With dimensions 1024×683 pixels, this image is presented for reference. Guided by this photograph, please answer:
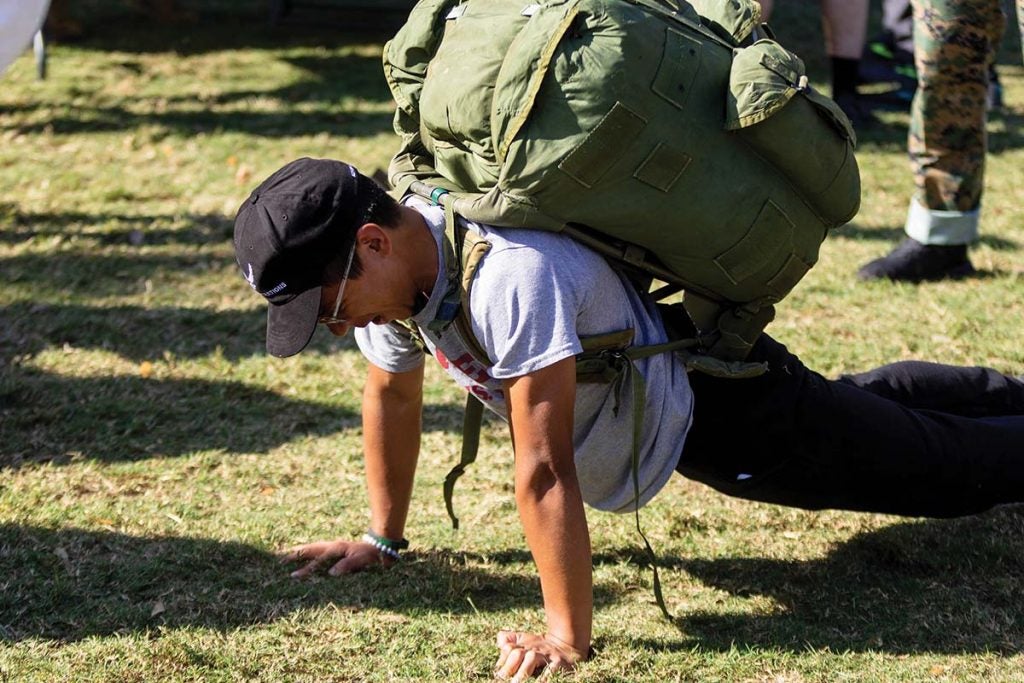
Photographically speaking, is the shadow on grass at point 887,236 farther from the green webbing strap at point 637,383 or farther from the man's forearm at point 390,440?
the green webbing strap at point 637,383

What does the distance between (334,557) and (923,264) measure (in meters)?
2.90

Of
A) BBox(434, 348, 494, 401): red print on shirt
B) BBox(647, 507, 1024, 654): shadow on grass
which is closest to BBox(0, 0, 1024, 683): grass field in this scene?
BBox(647, 507, 1024, 654): shadow on grass

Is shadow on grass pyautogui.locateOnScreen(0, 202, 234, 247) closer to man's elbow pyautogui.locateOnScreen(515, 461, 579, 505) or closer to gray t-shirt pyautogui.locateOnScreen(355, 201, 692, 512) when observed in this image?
gray t-shirt pyautogui.locateOnScreen(355, 201, 692, 512)

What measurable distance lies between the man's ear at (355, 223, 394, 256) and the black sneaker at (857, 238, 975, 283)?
3173 mm

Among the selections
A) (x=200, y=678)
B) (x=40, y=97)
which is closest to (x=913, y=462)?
(x=200, y=678)

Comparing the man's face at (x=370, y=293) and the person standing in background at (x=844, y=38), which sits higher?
the man's face at (x=370, y=293)

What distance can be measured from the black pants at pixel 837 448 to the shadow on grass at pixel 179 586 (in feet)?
2.09

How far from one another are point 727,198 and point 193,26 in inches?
354

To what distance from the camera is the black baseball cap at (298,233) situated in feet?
7.86

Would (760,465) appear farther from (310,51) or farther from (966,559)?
(310,51)

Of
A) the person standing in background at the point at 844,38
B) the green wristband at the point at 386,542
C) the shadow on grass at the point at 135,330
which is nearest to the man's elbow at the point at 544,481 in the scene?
the green wristband at the point at 386,542

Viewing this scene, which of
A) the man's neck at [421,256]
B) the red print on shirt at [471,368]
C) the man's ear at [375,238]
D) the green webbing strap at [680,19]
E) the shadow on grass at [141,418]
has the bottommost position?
the shadow on grass at [141,418]

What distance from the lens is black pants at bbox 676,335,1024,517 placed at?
2832 mm

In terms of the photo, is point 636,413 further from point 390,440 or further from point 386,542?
point 386,542
